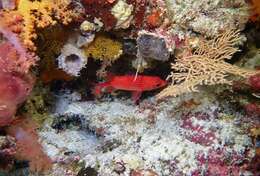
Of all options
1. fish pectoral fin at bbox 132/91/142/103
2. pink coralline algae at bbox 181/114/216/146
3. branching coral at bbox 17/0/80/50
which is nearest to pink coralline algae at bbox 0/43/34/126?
branching coral at bbox 17/0/80/50

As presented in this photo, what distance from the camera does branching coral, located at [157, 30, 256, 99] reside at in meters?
3.46

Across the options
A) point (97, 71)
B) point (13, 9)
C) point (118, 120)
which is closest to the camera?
point (13, 9)

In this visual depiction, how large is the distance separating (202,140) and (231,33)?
1.11 meters

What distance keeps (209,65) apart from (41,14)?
5.37 feet

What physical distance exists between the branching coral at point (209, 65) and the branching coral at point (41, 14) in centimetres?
113

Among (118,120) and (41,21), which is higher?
(41,21)

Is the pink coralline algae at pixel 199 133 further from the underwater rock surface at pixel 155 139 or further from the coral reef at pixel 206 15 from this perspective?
the coral reef at pixel 206 15

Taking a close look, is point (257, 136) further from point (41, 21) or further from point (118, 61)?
point (41, 21)

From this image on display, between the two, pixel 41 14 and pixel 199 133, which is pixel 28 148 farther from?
pixel 199 133

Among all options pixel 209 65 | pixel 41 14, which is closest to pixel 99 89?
pixel 41 14

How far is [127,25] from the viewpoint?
3.65 meters

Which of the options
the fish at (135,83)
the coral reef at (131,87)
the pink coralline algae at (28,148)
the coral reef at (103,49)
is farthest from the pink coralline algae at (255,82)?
the pink coralline algae at (28,148)

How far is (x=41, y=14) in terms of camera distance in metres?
3.34

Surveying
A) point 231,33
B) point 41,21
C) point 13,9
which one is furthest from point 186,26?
point 13,9
